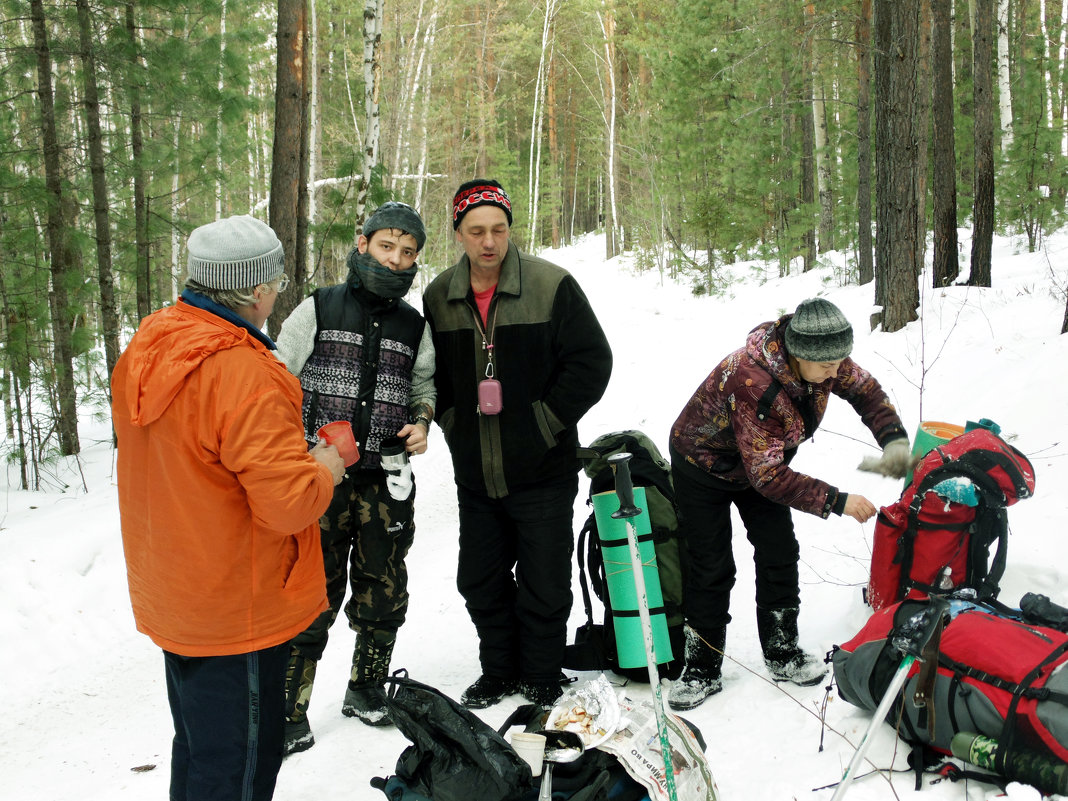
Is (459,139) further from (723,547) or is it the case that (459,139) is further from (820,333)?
(820,333)

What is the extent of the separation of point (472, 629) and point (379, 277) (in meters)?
2.51

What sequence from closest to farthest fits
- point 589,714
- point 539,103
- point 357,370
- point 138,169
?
point 589,714 → point 357,370 → point 138,169 → point 539,103

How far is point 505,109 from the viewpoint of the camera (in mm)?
34969

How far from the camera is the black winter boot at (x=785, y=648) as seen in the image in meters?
3.57

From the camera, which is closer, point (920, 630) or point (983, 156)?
point (920, 630)

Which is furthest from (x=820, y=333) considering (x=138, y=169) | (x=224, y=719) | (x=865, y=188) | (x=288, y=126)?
(x=865, y=188)

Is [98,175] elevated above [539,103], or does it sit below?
below

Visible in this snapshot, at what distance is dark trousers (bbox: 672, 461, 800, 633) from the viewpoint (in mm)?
3553

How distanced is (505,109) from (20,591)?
33.1 metres

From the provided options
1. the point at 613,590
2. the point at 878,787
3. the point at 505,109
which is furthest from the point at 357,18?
the point at 878,787

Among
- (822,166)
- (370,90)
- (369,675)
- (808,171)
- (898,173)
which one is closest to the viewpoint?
(369,675)

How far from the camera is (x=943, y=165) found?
10531mm

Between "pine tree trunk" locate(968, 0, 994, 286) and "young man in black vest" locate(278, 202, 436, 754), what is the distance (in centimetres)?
923

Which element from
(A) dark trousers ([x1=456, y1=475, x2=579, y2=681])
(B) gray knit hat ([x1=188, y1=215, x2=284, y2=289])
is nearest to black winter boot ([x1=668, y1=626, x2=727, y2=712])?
(A) dark trousers ([x1=456, y1=475, x2=579, y2=681])
